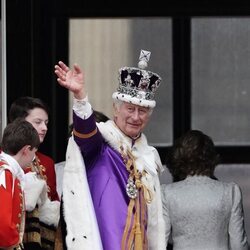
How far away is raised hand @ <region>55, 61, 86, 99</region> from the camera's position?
5.23 meters

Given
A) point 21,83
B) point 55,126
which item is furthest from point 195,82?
point 21,83

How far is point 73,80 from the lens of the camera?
17.2 feet

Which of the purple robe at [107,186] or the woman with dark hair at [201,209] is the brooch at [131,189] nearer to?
the purple robe at [107,186]

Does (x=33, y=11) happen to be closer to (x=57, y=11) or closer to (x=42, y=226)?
(x=57, y=11)

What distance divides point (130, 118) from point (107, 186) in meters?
0.34

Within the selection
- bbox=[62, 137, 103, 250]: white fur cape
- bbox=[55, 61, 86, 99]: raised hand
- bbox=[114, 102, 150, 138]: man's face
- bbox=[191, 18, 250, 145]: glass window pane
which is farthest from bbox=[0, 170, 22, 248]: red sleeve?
bbox=[191, 18, 250, 145]: glass window pane

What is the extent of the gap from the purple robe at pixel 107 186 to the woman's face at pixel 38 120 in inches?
25.0

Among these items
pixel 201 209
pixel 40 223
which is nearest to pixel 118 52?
pixel 201 209

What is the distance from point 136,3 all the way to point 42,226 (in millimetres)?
2654

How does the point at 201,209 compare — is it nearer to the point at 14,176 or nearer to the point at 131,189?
the point at 131,189

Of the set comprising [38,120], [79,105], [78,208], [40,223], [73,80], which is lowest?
[40,223]

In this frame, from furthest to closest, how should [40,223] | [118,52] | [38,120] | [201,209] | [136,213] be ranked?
[118,52] < [201,209] < [38,120] < [40,223] < [136,213]

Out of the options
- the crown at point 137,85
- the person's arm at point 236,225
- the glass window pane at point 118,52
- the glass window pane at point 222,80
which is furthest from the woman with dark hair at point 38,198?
the glass window pane at point 222,80

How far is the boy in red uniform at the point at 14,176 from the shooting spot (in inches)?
205
